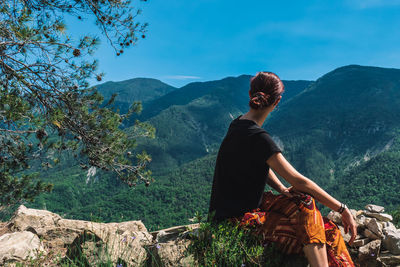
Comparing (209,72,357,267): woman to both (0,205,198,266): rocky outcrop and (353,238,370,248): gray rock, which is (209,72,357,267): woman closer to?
(0,205,198,266): rocky outcrop

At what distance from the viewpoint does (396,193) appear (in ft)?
329

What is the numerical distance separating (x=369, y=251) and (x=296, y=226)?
1572mm

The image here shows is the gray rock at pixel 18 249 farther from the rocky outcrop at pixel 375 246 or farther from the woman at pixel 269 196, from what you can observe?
the rocky outcrop at pixel 375 246

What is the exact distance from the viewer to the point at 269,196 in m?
2.84

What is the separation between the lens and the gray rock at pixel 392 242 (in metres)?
3.03

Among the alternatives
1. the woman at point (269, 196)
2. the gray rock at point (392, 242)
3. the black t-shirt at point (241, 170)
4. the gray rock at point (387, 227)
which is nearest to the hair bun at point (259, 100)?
the woman at point (269, 196)

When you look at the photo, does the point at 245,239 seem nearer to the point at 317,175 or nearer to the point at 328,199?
the point at 328,199

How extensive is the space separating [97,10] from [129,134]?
2.90 metres

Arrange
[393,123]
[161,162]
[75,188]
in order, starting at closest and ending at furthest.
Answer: [75,188]
[393,123]
[161,162]

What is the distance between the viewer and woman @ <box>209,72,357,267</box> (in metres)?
2.21

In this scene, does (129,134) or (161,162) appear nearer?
(129,134)

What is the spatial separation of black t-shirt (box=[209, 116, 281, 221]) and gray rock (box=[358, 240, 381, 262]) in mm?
1602

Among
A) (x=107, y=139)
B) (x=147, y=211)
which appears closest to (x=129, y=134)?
(x=107, y=139)

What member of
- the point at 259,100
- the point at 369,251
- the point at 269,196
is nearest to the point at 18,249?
the point at 269,196
